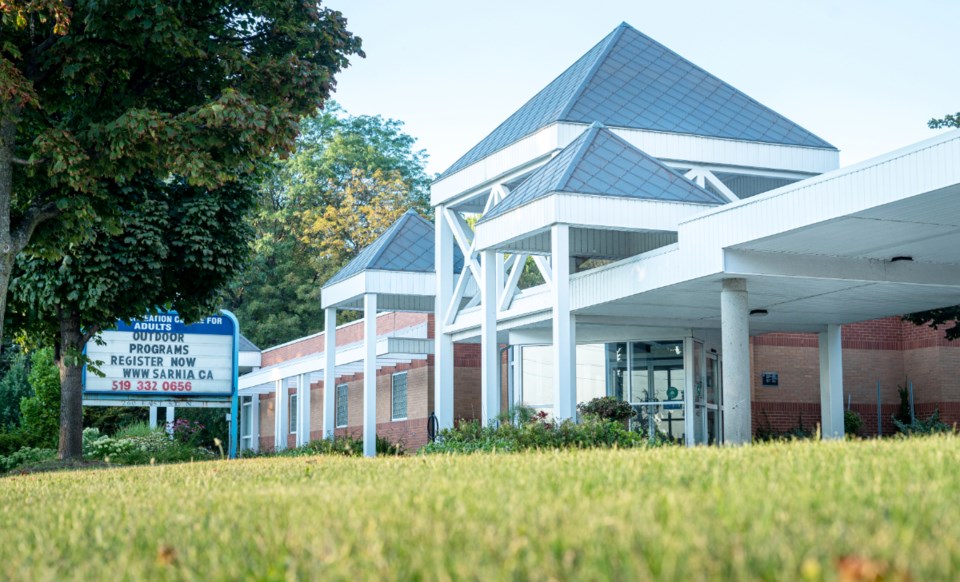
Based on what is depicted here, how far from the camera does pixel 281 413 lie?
164 feet

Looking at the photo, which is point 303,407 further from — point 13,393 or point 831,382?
point 831,382

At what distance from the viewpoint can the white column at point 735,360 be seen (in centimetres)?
2073

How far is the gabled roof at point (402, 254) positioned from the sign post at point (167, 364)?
4.19 meters

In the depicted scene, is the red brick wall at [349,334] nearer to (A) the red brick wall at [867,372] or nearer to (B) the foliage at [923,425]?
(A) the red brick wall at [867,372]

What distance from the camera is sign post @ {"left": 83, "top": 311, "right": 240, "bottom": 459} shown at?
1201 inches

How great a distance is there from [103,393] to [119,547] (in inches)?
1009

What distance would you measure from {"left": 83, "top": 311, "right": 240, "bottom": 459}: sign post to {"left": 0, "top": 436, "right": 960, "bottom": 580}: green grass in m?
22.2

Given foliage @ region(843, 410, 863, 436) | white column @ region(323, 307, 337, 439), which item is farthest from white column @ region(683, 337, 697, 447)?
white column @ region(323, 307, 337, 439)

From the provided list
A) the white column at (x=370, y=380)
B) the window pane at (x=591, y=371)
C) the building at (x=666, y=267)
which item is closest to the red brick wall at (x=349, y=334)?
the building at (x=666, y=267)

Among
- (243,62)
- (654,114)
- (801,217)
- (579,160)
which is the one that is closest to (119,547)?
(243,62)

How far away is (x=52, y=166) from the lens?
1456 centimetres

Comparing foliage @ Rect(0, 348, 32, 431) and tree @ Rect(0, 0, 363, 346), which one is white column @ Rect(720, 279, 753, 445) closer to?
tree @ Rect(0, 0, 363, 346)

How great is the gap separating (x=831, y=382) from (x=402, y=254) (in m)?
Answer: 12.5

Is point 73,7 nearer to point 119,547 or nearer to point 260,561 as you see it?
point 119,547
